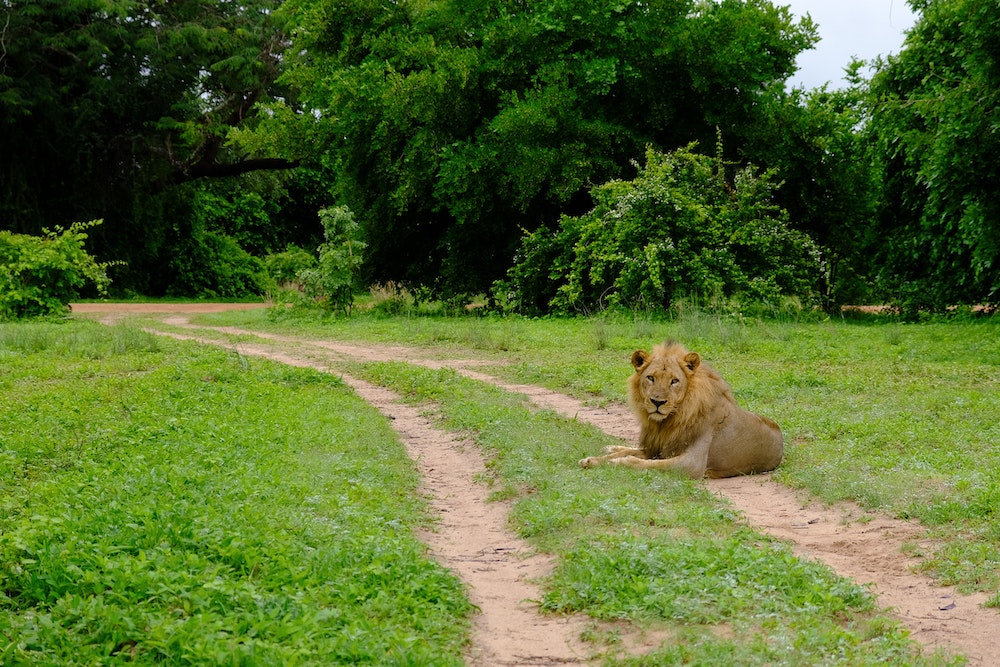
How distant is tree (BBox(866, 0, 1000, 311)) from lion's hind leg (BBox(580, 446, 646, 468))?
342 inches

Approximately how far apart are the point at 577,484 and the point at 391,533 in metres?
1.80

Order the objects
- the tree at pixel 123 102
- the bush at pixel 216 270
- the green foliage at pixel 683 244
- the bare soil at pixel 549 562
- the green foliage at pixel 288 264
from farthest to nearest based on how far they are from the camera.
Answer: the bush at pixel 216 270
the green foliage at pixel 288 264
the tree at pixel 123 102
the green foliage at pixel 683 244
the bare soil at pixel 549 562

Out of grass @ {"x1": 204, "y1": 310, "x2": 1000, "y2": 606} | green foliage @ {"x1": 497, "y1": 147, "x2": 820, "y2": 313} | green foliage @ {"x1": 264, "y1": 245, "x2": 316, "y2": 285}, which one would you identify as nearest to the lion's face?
grass @ {"x1": 204, "y1": 310, "x2": 1000, "y2": 606}

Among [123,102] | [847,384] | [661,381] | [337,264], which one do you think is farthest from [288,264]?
[661,381]

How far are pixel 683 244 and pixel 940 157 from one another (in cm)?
564

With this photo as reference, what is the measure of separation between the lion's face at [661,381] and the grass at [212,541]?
76.5 inches

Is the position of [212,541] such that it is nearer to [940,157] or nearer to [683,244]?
[940,157]

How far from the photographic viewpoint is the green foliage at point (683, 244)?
19.7 m

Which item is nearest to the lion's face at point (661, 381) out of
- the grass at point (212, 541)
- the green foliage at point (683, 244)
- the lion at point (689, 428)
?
the lion at point (689, 428)

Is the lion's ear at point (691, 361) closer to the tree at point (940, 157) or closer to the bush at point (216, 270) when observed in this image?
the tree at point (940, 157)

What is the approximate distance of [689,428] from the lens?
26.1ft

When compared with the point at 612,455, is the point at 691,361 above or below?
above

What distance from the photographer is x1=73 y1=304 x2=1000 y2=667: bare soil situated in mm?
4598

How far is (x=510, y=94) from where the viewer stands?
73.6 ft
